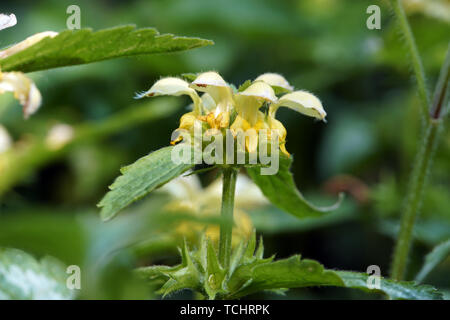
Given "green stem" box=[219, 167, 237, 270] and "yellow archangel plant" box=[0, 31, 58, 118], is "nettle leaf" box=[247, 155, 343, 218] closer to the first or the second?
"green stem" box=[219, 167, 237, 270]

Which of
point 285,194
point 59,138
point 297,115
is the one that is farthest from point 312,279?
point 297,115

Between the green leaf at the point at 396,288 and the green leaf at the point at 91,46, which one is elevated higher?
the green leaf at the point at 91,46

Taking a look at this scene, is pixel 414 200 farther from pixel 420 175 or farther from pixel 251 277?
pixel 251 277

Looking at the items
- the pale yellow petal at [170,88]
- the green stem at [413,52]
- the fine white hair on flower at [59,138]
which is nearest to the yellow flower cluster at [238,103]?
the pale yellow petal at [170,88]

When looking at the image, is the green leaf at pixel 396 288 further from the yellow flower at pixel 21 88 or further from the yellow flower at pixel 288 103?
the yellow flower at pixel 21 88

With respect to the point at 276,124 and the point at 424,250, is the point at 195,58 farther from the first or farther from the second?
the point at 276,124
